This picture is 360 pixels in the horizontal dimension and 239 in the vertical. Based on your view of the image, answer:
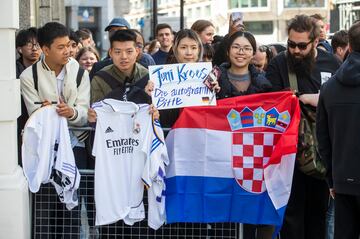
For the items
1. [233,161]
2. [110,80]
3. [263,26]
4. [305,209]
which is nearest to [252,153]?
[233,161]

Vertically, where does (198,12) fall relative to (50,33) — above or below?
above

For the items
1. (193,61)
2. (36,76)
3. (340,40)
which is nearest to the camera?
(36,76)

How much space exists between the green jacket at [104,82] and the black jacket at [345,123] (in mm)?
1817

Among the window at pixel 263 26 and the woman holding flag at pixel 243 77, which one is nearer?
the woman holding flag at pixel 243 77

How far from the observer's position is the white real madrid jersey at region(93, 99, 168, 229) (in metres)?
6.20

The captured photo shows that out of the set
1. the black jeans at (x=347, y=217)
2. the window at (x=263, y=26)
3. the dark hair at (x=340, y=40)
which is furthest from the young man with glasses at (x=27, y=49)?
the window at (x=263, y=26)

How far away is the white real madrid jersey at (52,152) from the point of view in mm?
6199

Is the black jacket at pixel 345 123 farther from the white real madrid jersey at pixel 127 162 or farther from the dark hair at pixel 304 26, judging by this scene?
the white real madrid jersey at pixel 127 162

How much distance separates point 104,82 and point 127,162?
0.82 metres

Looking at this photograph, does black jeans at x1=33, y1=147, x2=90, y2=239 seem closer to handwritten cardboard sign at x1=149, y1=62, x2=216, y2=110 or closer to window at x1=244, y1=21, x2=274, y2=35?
handwritten cardboard sign at x1=149, y1=62, x2=216, y2=110

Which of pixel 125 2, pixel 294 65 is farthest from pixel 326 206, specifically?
pixel 125 2

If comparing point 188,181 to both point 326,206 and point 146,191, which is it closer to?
point 146,191

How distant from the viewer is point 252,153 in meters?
6.28

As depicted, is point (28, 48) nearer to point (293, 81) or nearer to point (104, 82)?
point (104, 82)
